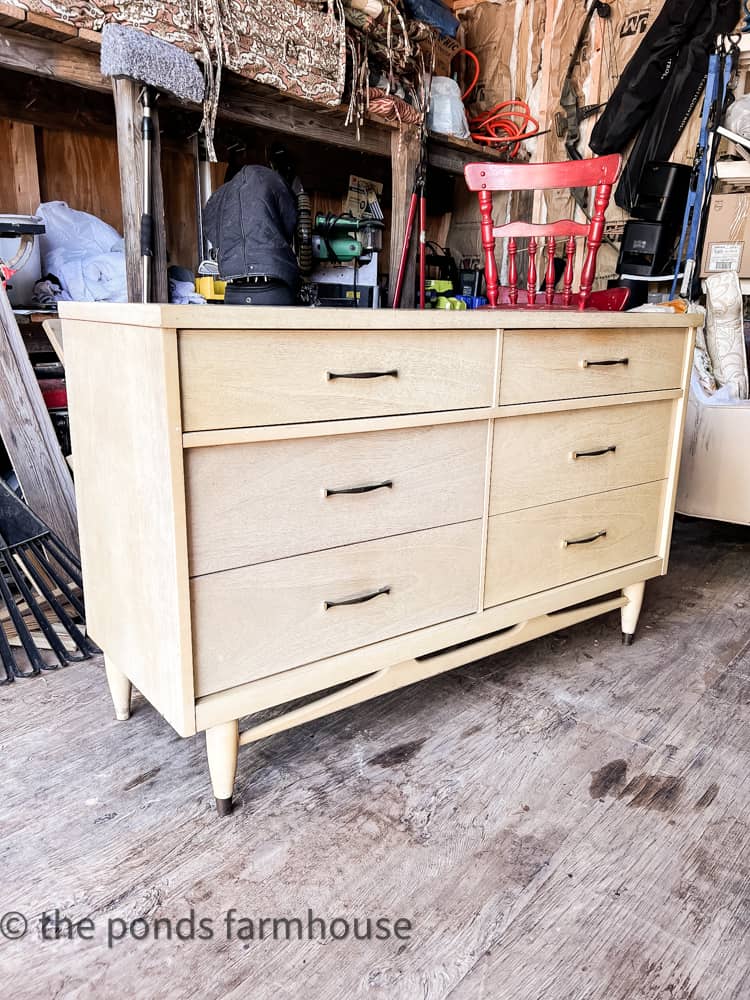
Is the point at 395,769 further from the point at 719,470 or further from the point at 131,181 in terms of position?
the point at 131,181

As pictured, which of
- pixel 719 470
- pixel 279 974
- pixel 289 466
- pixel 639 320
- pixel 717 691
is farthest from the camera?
pixel 719 470

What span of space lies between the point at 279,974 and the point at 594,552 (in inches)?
46.4

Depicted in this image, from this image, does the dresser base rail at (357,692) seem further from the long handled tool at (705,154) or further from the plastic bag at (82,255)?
the long handled tool at (705,154)

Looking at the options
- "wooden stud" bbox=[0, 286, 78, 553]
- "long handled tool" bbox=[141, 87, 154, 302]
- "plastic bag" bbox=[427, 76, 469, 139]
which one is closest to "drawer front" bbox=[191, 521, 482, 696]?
"wooden stud" bbox=[0, 286, 78, 553]

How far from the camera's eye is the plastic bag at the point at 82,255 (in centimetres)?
264

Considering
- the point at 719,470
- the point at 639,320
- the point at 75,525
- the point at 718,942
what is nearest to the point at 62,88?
the point at 75,525

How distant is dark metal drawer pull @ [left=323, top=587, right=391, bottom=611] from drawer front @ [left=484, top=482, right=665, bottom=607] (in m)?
0.29

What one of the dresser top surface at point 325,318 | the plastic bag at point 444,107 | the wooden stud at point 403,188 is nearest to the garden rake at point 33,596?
the dresser top surface at point 325,318

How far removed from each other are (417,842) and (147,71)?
7.70ft

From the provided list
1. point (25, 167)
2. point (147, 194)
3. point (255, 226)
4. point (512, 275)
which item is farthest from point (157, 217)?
point (512, 275)

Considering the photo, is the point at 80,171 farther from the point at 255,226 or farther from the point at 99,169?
the point at 255,226

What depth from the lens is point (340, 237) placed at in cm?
373

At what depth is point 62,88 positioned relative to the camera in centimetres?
296

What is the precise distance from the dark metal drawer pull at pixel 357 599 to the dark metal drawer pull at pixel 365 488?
20 cm
